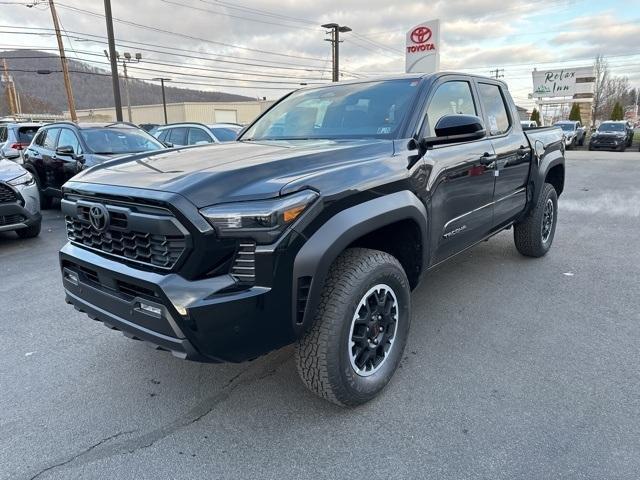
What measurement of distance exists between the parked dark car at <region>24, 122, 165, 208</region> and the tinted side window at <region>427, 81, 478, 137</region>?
5.80m

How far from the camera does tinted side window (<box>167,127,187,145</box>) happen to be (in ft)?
36.0

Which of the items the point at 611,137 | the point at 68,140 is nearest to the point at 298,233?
the point at 68,140

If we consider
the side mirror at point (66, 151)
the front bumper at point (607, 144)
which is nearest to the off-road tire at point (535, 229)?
the side mirror at point (66, 151)

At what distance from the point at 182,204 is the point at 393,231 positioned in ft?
4.64

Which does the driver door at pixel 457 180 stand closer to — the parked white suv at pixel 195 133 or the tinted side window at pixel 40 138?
the parked white suv at pixel 195 133

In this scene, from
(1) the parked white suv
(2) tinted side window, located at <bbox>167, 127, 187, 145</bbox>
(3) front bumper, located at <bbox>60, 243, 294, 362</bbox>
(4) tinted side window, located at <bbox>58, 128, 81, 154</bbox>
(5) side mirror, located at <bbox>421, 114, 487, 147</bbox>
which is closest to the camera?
(3) front bumper, located at <bbox>60, 243, 294, 362</bbox>

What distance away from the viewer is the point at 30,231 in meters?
6.71

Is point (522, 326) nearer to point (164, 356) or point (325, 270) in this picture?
point (325, 270)

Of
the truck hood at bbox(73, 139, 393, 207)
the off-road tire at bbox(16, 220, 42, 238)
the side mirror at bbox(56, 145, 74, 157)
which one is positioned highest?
the truck hood at bbox(73, 139, 393, 207)

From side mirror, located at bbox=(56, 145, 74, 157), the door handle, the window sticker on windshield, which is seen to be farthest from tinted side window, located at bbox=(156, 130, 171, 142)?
the door handle

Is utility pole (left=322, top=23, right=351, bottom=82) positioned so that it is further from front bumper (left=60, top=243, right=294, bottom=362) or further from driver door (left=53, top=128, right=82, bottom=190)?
front bumper (left=60, top=243, right=294, bottom=362)

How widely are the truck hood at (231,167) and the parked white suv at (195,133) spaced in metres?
7.72

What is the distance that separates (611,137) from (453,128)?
90.1 feet

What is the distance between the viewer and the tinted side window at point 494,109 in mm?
4062
